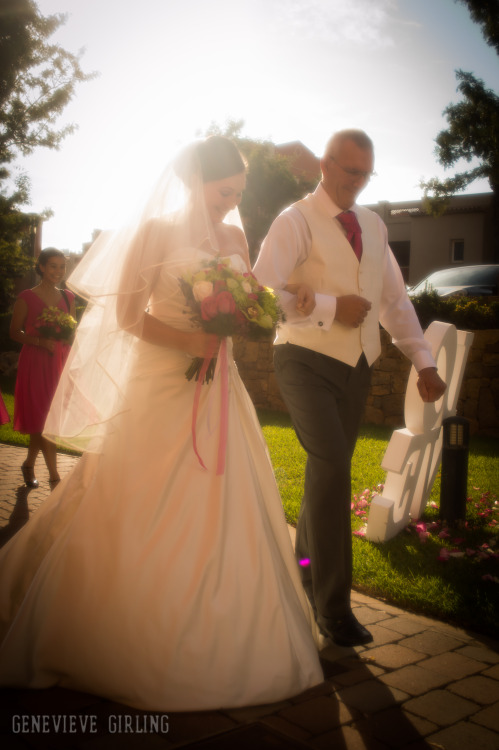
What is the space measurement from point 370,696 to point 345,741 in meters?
0.40

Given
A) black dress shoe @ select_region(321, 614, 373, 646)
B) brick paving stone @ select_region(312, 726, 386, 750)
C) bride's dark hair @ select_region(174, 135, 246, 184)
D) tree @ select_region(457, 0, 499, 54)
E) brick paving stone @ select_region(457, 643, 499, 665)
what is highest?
tree @ select_region(457, 0, 499, 54)

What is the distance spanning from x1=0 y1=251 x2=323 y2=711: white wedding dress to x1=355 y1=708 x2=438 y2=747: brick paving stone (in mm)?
313

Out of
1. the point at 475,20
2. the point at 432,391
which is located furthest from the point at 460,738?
the point at 475,20

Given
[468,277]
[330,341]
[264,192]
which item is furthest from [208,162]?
[264,192]

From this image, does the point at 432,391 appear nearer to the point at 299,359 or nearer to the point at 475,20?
the point at 299,359

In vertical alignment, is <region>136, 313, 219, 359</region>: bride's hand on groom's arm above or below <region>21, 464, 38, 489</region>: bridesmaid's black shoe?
above

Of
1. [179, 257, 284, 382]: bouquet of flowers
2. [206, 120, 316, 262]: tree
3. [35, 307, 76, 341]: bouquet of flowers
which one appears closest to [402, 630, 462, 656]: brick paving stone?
[179, 257, 284, 382]: bouquet of flowers

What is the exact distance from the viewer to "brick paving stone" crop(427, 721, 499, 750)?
261 centimetres

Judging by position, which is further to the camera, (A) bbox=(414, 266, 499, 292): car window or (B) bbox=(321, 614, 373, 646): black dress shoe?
(A) bbox=(414, 266, 499, 292): car window

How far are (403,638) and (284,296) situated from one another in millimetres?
1907

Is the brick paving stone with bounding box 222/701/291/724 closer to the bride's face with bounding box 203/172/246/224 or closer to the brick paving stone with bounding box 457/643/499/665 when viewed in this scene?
the brick paving stone with bounding box 457/643/499/665

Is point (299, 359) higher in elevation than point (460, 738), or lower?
higher

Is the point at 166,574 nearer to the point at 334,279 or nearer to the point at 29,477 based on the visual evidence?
the point at 334,279

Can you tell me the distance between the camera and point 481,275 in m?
15.9
